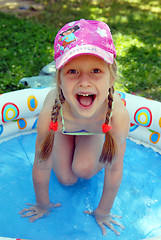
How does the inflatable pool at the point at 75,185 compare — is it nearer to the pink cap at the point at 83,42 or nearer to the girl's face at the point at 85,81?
the girl's face at the point at 85,81

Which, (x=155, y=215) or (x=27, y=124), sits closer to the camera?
(x=155, y=215)

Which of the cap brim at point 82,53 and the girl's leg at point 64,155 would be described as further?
the girl's leg at point 64,155

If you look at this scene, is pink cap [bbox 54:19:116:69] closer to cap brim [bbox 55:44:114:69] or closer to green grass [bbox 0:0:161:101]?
cap brim [bbox 55:44:114:69]

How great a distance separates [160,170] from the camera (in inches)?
104

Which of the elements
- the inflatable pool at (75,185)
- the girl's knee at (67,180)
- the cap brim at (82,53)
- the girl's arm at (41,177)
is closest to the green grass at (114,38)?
the inflatable pool at (75,185)

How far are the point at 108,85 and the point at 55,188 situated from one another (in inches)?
41.2

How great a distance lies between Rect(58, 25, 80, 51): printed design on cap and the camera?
1.59 m

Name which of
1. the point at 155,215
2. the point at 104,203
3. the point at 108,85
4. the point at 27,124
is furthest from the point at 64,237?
the point at 27,124

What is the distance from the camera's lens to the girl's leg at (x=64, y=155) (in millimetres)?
2318

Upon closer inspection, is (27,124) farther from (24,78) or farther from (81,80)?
(81,80)

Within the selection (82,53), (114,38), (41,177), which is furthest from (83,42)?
(114,38)

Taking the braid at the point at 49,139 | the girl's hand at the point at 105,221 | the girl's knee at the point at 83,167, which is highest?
the braid at the point at 49,139

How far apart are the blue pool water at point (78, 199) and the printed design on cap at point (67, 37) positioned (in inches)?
46.3

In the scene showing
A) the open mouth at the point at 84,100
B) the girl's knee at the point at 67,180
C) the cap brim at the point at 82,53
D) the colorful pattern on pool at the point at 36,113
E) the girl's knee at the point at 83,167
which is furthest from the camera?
the colorful pattern on pool at the point at 36,113
